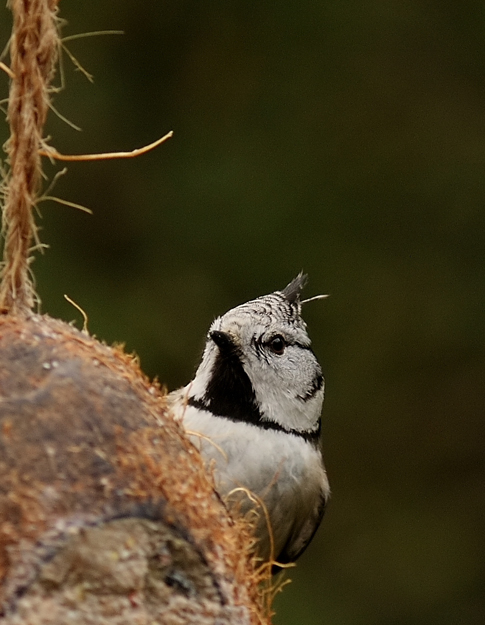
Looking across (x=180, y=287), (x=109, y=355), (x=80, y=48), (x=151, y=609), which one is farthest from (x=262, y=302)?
(x=80, y=48)

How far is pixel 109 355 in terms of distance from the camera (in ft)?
6.29

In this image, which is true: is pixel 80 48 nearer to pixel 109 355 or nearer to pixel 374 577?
pixel 374 577

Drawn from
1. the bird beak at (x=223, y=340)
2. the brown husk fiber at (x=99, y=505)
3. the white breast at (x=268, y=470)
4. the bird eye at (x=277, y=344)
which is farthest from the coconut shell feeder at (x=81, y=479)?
the bird eye at (x=277, y=344)

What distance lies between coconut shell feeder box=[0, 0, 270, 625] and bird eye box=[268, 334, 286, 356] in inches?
44.1

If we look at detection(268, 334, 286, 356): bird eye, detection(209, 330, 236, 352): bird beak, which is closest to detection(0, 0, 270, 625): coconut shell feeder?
detection(209, 330, 236, 352): bird beak

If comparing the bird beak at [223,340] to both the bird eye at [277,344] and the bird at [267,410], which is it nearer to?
the bird at [267,410]

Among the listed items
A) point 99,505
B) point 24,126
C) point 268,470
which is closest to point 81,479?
point 99,505

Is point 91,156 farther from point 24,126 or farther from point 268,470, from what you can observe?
point 268,470

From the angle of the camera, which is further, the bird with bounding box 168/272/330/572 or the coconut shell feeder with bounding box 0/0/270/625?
the bird with bounding box 168/272/330/572

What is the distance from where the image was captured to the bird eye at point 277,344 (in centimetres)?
308

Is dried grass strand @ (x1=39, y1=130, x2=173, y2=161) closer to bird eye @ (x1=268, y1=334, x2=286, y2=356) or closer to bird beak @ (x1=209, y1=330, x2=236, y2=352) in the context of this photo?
bird beak @ (x1=209, y1=330, x2=236, y2=352)

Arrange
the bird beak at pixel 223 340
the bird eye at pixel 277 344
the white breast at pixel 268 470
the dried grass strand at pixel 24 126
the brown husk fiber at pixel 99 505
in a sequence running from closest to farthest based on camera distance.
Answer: the brown husk fiber at pixel 99 505
the dried grass strand at pixel 24 126
the white breast at pixel 268 470
the bird beak at pixel 223 340
the bird eye at pixel 277 344

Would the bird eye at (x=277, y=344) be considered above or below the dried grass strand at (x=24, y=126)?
below

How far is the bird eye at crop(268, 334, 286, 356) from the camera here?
3078mm
